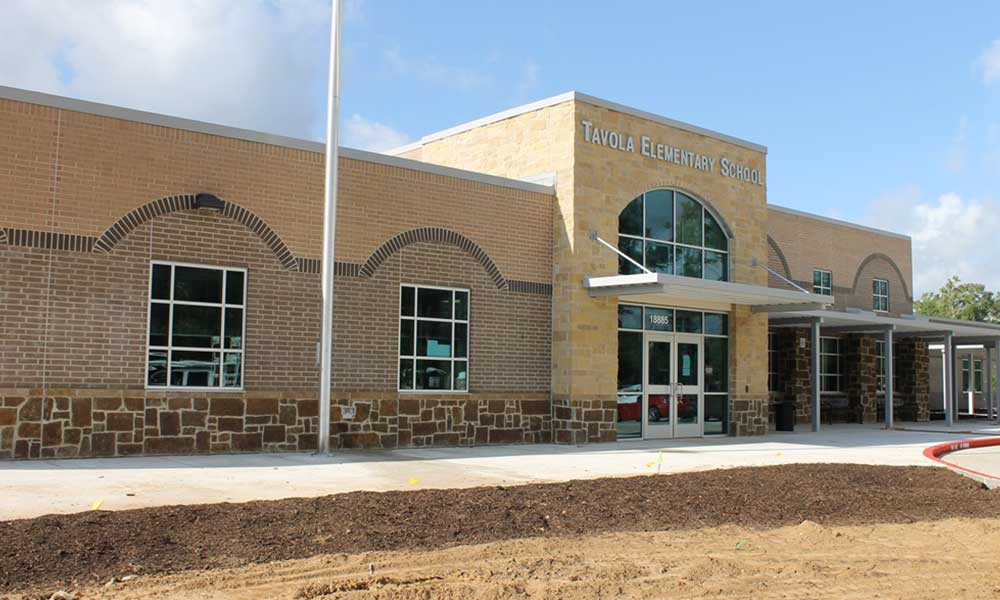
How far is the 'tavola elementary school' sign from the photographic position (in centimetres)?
1975

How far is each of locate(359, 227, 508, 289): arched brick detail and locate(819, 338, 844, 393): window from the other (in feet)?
47.7

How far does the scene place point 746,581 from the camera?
713 cm

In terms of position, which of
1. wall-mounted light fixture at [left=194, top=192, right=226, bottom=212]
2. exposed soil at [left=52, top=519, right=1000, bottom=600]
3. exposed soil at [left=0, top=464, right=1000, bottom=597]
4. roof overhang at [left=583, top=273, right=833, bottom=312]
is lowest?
exposed soil at [left=52, top=519, right=1000, bottom=600]

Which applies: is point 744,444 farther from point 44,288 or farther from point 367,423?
point 44,288

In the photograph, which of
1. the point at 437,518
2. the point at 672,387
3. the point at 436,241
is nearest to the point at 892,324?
the point at 672,387

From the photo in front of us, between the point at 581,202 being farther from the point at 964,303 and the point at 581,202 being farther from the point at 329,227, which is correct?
the point at 964,303

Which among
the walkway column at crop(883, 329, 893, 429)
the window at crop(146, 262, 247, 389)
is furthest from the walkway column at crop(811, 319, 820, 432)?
the window at crop(146, 262, 247, 389)

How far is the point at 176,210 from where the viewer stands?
583 inches

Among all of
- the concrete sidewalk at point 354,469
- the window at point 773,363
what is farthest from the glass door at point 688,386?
the window at point 773,363

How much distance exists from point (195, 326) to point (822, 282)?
65.8 ft

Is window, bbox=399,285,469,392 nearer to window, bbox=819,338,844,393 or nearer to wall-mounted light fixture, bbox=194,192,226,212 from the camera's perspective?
wall-mounted light fixture, bbox=194,192,226,212

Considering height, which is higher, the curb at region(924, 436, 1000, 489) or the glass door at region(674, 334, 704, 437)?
the glass door at region(674, 334, 704, 437)

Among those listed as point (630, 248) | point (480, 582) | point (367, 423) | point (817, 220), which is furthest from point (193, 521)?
point (817, 220)

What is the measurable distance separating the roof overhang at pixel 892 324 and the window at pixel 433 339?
8849 millimetres
